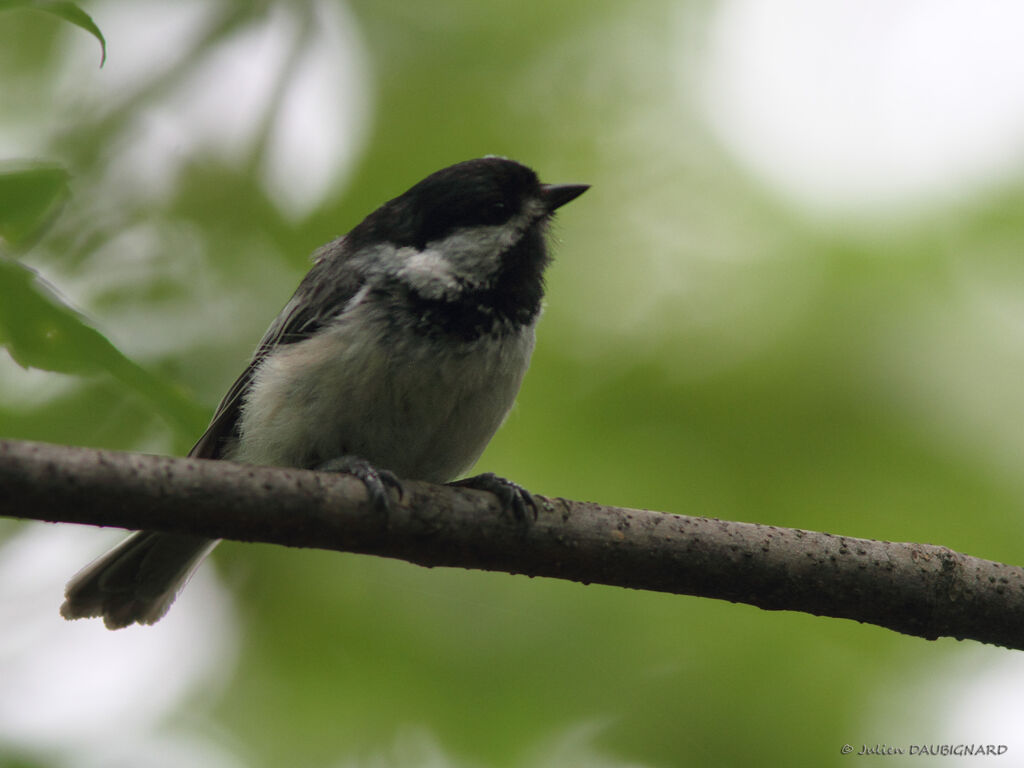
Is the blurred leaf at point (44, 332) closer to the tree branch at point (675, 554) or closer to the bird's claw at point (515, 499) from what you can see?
the tree branch at point (675, 554)

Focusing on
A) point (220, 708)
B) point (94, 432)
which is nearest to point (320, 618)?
point (220, 708)

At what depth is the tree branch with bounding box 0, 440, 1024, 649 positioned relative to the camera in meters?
2.79

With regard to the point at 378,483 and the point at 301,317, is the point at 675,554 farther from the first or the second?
the point at 301,317

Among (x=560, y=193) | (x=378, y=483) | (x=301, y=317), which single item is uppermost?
(x=560, y=193)

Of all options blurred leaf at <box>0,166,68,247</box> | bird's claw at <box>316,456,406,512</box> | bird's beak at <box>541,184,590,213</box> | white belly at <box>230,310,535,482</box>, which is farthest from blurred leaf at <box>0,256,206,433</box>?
bird's beak at <box>541,184,590,213</box>

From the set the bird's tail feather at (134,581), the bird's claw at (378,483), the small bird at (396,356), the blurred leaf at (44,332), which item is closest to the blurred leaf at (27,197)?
the blurred leaf at (44,332)

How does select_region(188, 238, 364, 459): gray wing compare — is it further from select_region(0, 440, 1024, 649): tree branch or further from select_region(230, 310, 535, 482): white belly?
select_region(0, 440, 1024, 649): tree branch

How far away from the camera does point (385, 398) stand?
3.72 metres

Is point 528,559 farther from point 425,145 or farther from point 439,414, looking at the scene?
point 425,145

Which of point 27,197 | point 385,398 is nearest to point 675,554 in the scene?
point 385,398

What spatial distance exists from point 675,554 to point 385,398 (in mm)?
1261

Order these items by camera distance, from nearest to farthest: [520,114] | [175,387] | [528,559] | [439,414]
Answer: [175,387]
[528,559]
[439,414]
[520,114]

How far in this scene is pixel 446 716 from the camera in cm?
442

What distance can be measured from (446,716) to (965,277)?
126 inches
